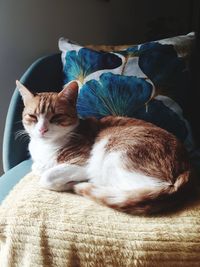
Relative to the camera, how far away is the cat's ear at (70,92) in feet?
3.50

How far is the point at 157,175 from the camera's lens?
926 millimetres

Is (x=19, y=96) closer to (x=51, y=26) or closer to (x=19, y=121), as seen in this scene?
(x=19, y=121)

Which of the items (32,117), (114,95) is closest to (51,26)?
(114,95)

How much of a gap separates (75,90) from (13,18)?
0.52 metres

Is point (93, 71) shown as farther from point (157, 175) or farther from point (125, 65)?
point (157, 175)

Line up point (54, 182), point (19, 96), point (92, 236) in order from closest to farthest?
1. point (92, 236)
2. point (54, 182)
3. point (19, 96)

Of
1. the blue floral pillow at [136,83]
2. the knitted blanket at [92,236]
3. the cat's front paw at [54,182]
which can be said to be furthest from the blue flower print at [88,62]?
the knitted blanket at [92,236]

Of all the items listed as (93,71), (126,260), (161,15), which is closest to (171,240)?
(126,260)

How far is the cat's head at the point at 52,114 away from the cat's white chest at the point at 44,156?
33mm

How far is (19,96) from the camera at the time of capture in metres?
1.27

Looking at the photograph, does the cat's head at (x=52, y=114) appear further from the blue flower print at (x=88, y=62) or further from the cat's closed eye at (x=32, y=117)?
the blue flower print at (x=88, y=62)

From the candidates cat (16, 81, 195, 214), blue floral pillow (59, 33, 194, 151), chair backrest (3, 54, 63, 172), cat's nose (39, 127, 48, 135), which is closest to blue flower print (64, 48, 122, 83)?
blue floral pillow (59, 33, 194, 151)

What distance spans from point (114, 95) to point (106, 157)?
332 millimetres

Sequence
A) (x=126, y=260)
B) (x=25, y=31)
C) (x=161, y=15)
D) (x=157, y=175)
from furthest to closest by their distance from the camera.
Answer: (x=161, y=15), (x=25, y=31), (x=157, y=175), (x=126, y=260)
